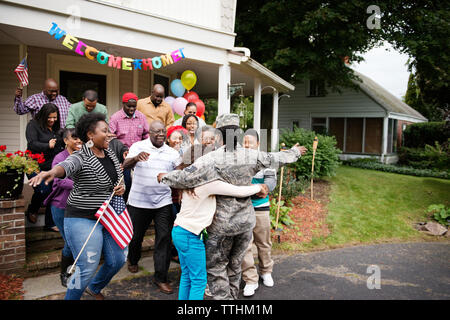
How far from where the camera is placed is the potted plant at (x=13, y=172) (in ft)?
11.7

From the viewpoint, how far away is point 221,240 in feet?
8.93

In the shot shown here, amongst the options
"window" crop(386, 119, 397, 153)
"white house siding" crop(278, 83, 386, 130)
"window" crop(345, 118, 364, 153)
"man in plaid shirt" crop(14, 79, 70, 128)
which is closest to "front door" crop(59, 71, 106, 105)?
"man in plaid shirt" crop(14, 79, 70, 128)

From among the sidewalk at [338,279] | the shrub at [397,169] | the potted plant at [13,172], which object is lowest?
the sidewalk at [338,279]

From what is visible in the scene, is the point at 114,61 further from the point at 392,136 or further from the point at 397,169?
the point at 392,136

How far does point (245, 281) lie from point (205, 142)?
1.75 metres

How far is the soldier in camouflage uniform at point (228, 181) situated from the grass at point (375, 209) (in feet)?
8.61

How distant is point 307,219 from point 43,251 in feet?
15.5

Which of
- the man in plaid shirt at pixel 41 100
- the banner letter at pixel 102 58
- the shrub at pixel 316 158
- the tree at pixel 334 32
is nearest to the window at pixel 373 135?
the tree at pixel 334 32

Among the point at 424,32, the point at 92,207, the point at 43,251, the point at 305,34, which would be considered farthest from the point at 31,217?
the point at 424,32

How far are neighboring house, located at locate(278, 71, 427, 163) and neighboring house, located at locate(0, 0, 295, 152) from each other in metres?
10.2

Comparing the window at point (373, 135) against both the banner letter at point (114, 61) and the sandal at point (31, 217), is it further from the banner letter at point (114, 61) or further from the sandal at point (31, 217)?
the sandal at point (31, 217)

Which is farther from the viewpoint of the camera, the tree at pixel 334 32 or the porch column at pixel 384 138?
the porch column at pixel 384 138

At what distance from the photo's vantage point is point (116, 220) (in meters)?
2.89
